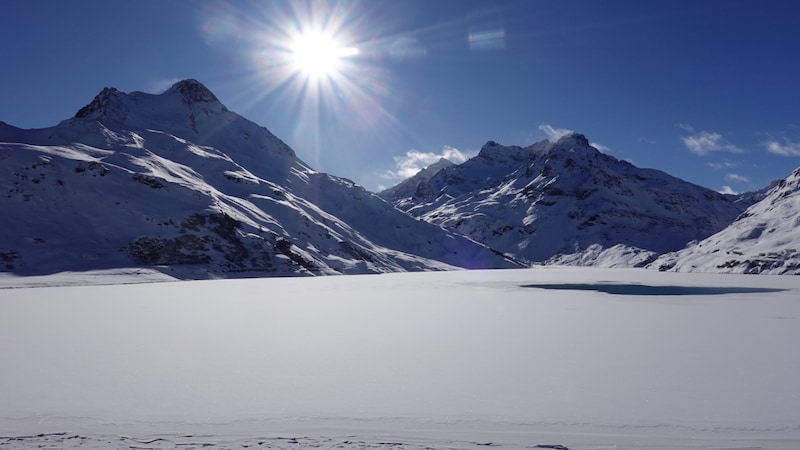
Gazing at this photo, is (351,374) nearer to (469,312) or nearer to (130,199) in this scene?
(469,312)

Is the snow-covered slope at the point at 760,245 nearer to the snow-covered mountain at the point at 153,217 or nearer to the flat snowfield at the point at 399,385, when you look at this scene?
the snow-covered mountain at the point at 153,217

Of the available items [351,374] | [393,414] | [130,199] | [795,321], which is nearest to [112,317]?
[351,374]

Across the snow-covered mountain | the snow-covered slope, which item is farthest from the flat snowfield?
the snow-covered slope

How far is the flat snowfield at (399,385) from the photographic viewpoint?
32.0 feet

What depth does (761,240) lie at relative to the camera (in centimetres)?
12175

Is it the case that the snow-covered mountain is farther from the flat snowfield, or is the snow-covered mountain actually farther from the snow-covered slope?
the snow-covered slope

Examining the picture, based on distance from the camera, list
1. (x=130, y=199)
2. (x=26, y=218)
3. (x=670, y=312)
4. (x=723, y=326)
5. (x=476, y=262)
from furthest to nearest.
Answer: (x=476, y=262), (x=130, y=199), (x=26, y=218), (x=670, y=312), (x=723, y=326)

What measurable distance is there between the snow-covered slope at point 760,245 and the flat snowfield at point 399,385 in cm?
10186

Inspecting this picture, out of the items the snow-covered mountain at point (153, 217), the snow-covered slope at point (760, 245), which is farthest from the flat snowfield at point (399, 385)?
the snow-covered slope at point (760, 245)

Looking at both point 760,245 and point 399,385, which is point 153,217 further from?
point 760,245

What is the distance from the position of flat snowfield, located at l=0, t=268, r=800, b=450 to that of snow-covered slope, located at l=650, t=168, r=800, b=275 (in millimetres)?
101860

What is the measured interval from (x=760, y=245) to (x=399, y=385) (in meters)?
139

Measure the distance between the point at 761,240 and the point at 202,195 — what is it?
473 ft

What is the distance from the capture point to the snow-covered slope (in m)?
107
